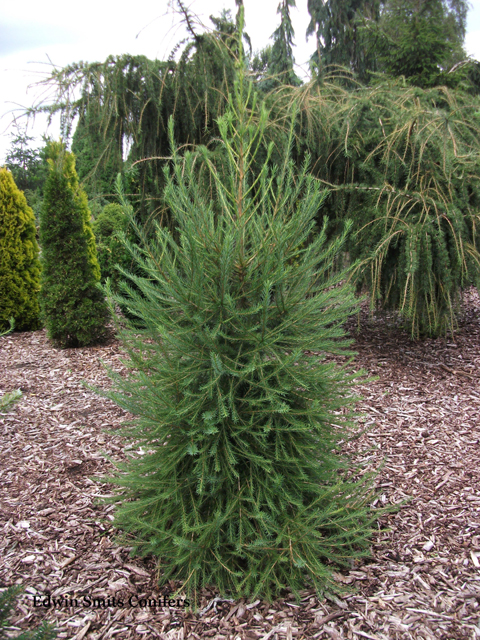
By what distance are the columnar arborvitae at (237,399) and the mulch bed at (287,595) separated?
0.17 m

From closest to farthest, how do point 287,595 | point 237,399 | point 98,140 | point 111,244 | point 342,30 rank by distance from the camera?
point 237,399 → point 287,595 → point 98,140 → point 111,244 → point 342,30

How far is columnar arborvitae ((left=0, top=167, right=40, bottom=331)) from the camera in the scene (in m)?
6.69

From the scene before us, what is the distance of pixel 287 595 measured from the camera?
2111 millimetres

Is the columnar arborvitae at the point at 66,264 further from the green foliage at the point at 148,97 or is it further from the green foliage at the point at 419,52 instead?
the green foliage at the point at 419,52

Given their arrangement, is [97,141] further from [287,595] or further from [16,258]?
[287,595]

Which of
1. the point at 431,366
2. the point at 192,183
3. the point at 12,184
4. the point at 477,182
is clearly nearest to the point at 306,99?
the point at 477,182

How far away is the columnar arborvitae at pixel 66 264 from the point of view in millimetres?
5609

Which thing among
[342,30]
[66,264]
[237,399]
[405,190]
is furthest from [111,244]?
[342,30]

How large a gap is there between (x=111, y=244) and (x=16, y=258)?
1359 millimetres

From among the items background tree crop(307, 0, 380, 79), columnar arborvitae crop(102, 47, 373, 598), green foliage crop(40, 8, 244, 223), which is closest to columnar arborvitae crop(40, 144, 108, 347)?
green foliage crop(40, 8, 244, 223)

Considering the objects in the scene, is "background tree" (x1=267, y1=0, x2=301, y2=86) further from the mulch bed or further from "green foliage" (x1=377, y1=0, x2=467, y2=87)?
the mulch bed

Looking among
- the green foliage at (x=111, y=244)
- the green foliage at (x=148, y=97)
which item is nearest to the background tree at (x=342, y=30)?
the green foliage at (x=111, y=244)

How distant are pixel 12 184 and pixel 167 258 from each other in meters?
5.85

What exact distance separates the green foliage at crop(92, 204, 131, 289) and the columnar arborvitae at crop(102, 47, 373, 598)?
15.6 ft
